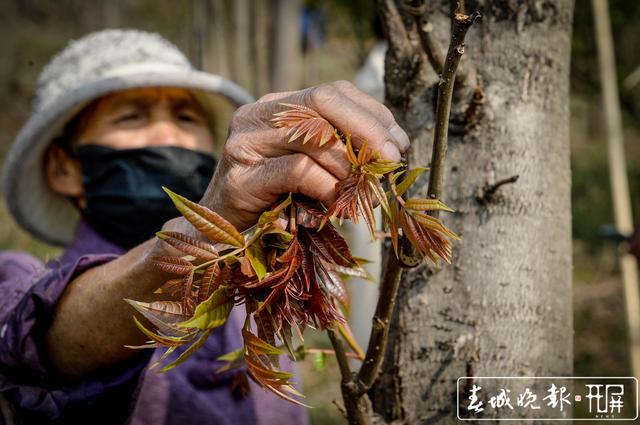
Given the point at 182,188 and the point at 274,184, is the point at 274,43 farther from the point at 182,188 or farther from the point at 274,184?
the point at 274,184

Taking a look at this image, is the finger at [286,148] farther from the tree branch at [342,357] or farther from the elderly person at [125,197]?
the tree branch at [342,357]

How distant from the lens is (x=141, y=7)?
1730cm

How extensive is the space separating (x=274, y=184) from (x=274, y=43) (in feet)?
19.6

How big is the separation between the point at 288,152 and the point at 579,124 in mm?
14840

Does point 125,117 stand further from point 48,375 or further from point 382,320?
point 382,320

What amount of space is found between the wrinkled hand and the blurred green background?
0.96 meters

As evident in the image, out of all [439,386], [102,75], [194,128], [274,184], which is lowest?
[439,386]

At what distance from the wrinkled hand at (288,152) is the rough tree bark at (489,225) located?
33 cm

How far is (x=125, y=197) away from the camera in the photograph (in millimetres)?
1919

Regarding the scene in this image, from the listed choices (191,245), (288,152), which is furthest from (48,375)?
(288,152)

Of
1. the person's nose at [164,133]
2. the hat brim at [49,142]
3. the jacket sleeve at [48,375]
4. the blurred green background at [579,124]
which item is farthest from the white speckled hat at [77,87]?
the jacket sleeve at [48,375]

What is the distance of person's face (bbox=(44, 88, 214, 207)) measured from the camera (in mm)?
1998

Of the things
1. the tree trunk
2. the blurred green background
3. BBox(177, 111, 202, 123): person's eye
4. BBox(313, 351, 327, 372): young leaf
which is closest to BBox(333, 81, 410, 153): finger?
BBox(313, 351, 327, 372): young leaf

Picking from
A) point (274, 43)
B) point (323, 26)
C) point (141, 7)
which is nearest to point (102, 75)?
point (274, 43)
